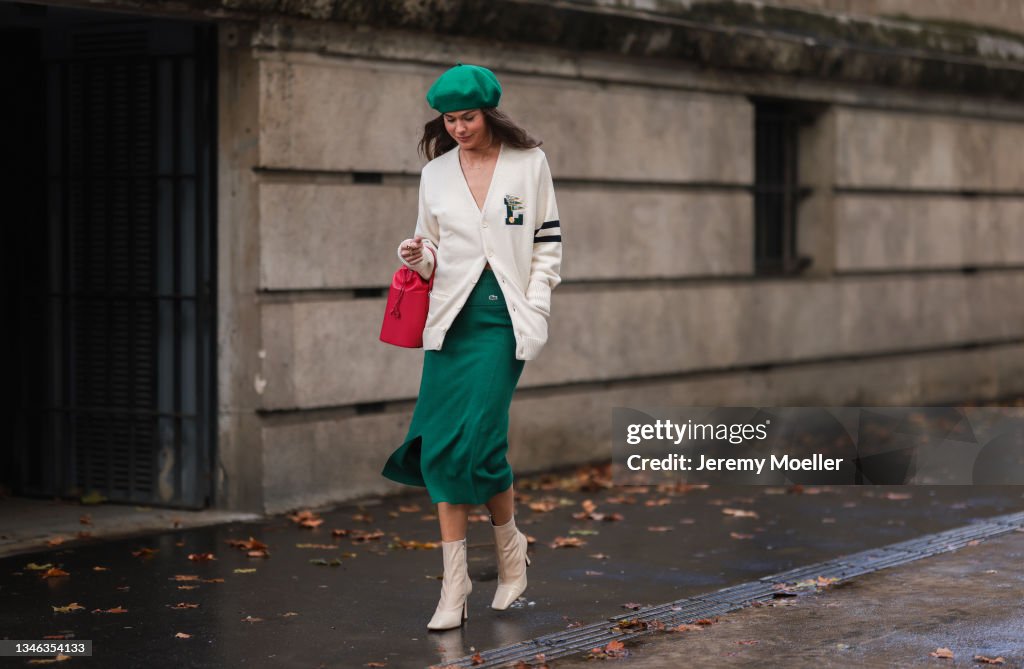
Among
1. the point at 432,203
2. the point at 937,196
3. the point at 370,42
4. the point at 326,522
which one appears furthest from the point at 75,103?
the point at 937,196

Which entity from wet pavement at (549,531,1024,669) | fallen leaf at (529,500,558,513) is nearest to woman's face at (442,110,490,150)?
wet pavement at (549,531,1024,669)

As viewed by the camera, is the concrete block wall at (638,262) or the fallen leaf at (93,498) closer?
the concrete block wall at (638,262)

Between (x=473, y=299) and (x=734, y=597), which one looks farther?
(x=734, y=597)

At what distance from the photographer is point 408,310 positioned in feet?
21.5

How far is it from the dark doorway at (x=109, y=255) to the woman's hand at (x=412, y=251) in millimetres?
3217

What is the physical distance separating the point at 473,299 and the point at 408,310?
26 centimetres

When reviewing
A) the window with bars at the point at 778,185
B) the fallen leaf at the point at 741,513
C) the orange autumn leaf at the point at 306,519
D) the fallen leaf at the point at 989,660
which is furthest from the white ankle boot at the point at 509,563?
the window with bars at the point at 778,185

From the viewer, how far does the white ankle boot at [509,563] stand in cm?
673

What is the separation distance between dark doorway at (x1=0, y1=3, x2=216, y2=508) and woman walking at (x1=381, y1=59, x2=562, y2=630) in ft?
10.4

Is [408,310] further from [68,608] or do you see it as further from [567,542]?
[567,542]

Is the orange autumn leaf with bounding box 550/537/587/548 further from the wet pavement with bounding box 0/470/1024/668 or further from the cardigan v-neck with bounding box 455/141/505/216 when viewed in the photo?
the cardigan v-neck with bounding box 455/141/505/216

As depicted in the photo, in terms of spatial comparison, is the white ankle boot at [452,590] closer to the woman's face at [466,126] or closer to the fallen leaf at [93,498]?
the woman's face at [466,126]

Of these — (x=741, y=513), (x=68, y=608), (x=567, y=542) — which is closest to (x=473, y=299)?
(x=68, y=608)

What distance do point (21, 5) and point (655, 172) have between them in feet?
15.7
